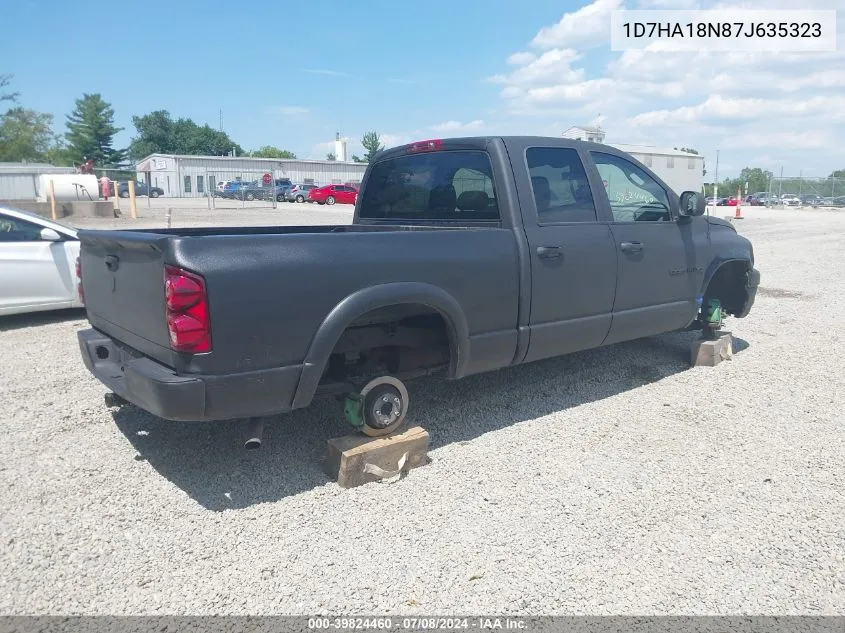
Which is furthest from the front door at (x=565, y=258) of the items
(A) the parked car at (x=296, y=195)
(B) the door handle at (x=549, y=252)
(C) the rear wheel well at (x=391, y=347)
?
(A) the parked car at (x=296, y=195)

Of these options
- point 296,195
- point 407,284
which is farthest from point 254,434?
point 296,195

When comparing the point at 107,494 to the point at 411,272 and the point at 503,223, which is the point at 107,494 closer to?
the point at 411,272

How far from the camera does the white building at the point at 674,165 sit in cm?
4153

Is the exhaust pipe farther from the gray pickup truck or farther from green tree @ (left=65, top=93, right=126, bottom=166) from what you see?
green tree @ (left=65, top=93, right=126, bottom=166)

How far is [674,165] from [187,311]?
148 ft

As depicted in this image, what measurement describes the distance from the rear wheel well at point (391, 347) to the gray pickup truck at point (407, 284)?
1 cm

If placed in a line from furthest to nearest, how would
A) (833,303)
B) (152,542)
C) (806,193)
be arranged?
(806,193) → (833,303) → (152,542)

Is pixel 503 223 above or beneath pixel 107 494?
above

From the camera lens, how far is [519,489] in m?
3.75

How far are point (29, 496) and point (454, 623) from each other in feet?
8.05

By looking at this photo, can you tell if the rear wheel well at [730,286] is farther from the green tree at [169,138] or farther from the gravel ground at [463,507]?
the green tree at [169,138]

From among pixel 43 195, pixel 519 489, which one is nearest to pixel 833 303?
pixel 519 489

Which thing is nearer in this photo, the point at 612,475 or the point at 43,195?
the point at 612,475

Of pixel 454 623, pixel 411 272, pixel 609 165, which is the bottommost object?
pixel 454 623
